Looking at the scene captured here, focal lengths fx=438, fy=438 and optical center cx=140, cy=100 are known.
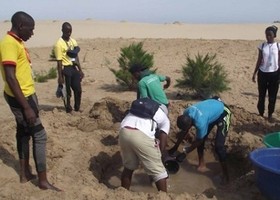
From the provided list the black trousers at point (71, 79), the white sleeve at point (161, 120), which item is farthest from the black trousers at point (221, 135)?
the black trousers at point (71, 79)

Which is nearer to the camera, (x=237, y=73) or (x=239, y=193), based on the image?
(x=239, y=193)

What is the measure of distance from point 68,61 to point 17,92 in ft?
11.1

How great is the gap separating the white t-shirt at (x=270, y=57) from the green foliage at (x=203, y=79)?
8.49 feet

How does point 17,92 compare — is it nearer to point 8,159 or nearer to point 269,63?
point 8,159

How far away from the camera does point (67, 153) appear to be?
236 inches

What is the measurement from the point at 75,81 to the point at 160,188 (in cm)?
352

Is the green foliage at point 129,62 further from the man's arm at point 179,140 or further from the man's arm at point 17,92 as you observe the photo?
the man's arm at point 17,92

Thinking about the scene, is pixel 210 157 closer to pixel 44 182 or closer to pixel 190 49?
pixel 44 182

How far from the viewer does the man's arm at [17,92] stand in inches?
165

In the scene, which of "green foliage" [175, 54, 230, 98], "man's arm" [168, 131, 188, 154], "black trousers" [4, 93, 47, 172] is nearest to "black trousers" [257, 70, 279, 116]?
"green foliage" [175, 54, 230, 98]

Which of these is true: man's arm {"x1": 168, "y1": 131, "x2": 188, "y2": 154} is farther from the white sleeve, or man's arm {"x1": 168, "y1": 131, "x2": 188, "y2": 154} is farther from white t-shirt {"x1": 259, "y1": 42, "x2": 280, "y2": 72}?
white t-shirt {"x1": 259, "y1": 42, "x2": 280, "y2": 72}

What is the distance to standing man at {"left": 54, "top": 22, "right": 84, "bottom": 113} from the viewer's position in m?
7.39

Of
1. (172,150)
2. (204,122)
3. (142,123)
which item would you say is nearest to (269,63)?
(204,122)

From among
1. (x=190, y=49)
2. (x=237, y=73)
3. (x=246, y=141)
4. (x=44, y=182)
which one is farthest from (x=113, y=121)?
(x=190, y=49)
